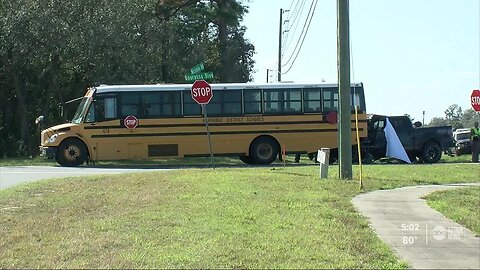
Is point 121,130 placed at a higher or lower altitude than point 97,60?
lower

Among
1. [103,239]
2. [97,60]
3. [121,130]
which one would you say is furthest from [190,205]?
[97,60]

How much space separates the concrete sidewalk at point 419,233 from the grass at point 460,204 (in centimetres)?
14

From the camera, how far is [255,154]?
26500 mm

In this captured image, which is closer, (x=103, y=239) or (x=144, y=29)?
(x=103, y=239)

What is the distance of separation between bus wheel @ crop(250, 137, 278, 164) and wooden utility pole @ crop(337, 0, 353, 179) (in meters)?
10.2

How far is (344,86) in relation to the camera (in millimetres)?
16250

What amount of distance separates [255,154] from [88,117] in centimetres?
664

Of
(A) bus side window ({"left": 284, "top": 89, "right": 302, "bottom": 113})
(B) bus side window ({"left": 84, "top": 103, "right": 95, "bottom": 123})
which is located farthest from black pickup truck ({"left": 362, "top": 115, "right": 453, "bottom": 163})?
(B) bus side window ({"left": 84, "top": 103, "right": 95, "bottom": 123})

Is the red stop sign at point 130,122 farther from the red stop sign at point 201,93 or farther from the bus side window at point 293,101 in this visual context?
the red stop sign at point 201,93

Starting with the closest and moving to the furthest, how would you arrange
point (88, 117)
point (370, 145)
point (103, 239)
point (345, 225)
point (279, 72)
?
point (103, 239)
point (345, 225)
point (88, 117)
point (370, 145)
point (279, 72)

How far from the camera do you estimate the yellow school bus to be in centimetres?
2591

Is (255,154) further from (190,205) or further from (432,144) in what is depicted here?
(190,205)

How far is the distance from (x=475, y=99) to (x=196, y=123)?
10435 mm

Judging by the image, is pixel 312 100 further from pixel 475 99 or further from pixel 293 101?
pixel 475 99
